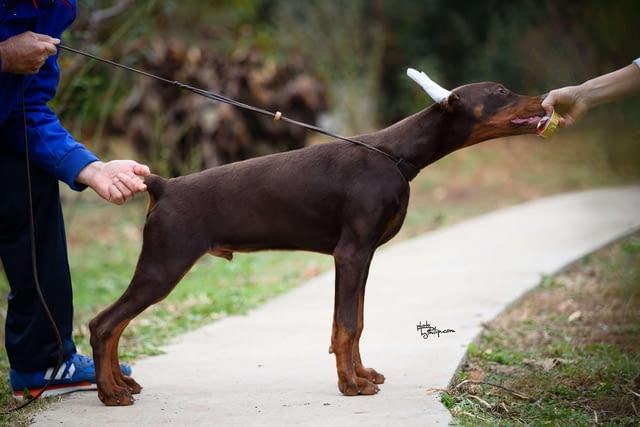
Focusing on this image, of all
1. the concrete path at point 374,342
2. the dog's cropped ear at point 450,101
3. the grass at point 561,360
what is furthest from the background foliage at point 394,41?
the dog's cropped ear at point 450,101

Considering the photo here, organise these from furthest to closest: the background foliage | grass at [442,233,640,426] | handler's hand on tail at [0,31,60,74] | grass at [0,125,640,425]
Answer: the background foliage → grass at [0,125,640,425] → grass at [442,233,640,426] → handler's hand on tail at [0,31,60,74]

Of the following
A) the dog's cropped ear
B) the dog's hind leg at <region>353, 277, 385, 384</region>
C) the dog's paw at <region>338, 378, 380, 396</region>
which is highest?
the dog's cropped ear

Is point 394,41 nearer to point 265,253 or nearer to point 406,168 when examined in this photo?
point 265,253

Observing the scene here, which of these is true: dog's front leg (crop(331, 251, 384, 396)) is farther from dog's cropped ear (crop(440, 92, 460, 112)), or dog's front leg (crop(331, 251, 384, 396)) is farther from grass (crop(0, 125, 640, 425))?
dog's cropped ear (crop(440, 92, 460, 112))

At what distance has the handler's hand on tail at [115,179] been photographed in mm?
3775

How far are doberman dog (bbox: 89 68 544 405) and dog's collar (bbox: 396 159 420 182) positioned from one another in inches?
1.0

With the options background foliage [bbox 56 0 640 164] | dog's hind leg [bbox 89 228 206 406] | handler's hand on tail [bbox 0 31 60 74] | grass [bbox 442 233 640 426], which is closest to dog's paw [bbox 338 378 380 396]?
grass [bbox 442 233 640 426]

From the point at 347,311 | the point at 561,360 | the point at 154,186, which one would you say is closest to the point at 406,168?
the point at 347,311

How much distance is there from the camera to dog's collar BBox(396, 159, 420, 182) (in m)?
4.05

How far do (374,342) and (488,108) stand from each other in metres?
1.80

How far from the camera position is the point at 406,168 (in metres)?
4.06

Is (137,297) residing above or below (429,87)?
below

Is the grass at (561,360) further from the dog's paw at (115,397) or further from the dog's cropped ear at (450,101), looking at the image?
the dog's paw at (115,397)

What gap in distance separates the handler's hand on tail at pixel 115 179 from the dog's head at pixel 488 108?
1.37 m
